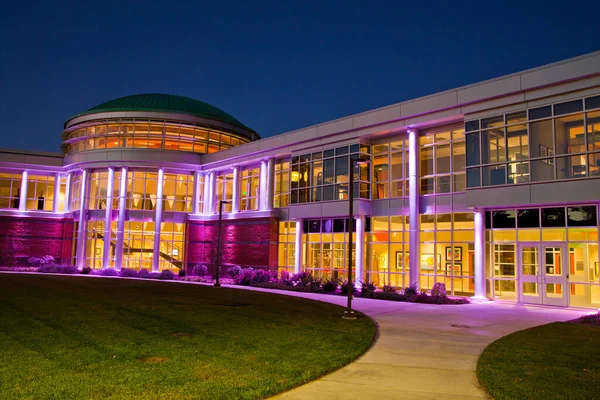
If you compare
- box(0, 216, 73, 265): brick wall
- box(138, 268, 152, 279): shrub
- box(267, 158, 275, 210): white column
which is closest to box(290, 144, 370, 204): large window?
box(267, 158, 275, 210): white column

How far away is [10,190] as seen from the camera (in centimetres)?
4469

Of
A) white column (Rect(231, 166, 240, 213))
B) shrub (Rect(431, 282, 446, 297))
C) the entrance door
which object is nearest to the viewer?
the entrance door

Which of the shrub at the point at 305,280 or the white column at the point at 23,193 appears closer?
the shrub at the point at 305,280

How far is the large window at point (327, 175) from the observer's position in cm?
2803

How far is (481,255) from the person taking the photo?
22250 mm

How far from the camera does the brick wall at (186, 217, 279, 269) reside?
33.4 meters

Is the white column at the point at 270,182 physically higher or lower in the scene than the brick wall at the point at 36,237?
higher

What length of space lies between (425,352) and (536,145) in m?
13.0

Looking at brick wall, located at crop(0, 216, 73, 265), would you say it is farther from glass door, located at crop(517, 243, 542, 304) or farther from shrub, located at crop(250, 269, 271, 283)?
glass door, located at crop(517, 243, 542, 304)

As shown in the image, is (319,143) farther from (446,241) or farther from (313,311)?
(313,311)

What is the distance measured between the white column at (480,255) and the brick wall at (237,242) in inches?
555

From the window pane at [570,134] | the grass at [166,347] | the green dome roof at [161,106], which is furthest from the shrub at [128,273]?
the window pane at [570,134]

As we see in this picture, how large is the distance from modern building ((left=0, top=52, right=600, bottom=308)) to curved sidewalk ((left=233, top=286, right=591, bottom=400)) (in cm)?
332

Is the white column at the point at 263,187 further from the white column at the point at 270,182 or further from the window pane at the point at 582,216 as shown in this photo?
the window pane at the point at 582,216
